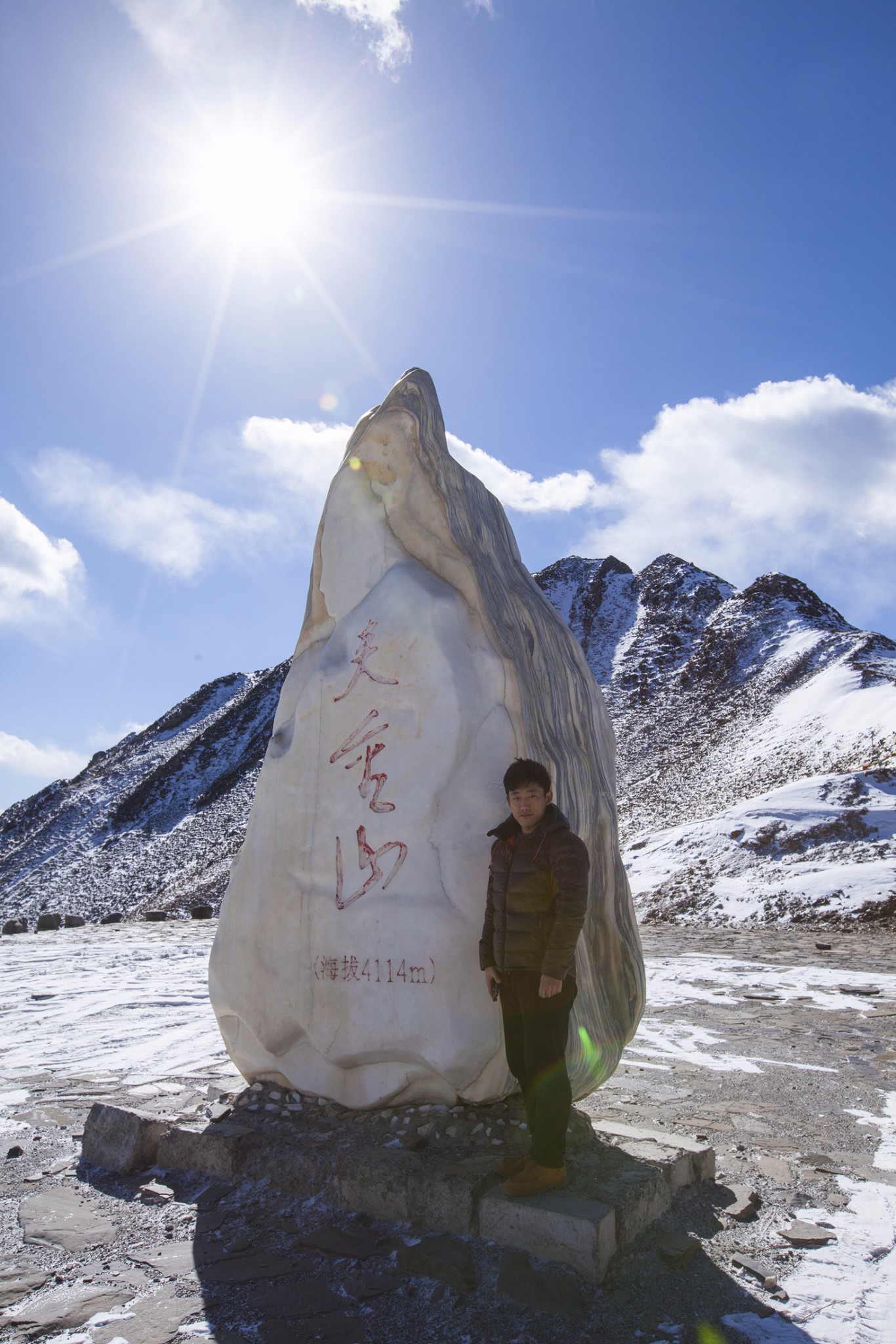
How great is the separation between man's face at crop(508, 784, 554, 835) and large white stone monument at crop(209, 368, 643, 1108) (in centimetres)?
42

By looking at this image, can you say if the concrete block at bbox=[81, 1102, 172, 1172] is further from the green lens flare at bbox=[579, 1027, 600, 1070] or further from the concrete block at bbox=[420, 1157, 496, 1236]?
the green lens flare at bbox=[579, 1027, 600, 1070]

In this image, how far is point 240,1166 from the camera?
3.31 m

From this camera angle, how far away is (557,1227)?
253cm

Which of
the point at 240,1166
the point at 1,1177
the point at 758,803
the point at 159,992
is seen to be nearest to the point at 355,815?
the point at 240,1166

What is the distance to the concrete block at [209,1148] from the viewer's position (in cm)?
332

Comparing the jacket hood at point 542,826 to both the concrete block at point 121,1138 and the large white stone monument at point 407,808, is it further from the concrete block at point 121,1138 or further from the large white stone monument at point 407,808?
the concrete block at point 121,1138

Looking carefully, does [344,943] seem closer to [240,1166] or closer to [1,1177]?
[240,1166]

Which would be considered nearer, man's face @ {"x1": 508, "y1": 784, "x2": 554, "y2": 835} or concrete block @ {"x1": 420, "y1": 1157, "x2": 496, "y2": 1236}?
concrete block @ {"x1": 420, "y1": 1157, "x2": 496, "y2": 1236}

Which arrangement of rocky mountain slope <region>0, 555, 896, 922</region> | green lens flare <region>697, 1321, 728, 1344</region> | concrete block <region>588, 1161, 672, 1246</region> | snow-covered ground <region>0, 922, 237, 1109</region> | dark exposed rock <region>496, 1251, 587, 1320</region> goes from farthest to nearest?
rocky mountain slope <region>0, 555, 896, 922</region>
snow-covered ground <region>0, 922, 237, 1109</region>
concrete block <region>588, 1161, 672, 1246</region>
dark exposed rock <region>496, 1251, 587, 1320</region>
green lens flare <region>697, 1321, 728, 1344</region>

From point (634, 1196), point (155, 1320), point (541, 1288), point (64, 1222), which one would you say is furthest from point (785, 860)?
point (155, 1320)

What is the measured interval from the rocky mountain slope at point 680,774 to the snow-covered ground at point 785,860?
36 mm

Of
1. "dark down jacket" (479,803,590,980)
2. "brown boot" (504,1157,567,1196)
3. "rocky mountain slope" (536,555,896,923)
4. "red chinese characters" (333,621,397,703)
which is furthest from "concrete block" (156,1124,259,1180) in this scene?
"rocky mountain slope" (536,555,896,923)

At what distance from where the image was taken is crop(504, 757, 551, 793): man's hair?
Result: 2.98 meters

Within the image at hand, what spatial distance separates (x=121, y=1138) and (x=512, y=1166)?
1.70 metres
